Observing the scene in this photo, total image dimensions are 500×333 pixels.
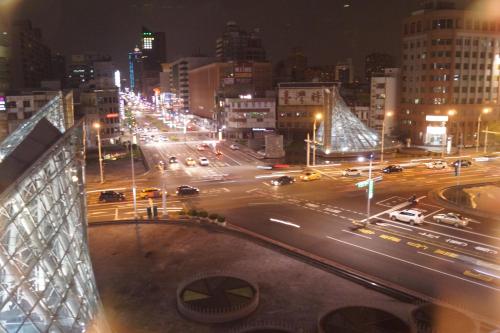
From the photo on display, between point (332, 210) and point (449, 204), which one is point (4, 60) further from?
point (449, 204)

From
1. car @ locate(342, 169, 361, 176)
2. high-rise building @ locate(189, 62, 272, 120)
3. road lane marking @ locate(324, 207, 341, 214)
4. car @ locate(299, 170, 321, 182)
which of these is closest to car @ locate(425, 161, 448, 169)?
car @ locate(342, 169, 361, 176)

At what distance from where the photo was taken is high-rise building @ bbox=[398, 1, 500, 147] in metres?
95.1

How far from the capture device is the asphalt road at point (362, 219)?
93.4 ft

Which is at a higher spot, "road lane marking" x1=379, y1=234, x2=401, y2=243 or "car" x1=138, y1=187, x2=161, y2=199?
"car" x1=138, y1=187, x2=161, y2=199

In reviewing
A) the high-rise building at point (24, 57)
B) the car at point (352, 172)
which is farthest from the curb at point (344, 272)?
the high-rise building at point (24, 57)

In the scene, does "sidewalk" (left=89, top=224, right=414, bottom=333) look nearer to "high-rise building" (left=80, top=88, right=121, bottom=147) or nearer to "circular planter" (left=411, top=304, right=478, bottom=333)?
"circular planter" (left=411, top=304, right=478, bottom=333)

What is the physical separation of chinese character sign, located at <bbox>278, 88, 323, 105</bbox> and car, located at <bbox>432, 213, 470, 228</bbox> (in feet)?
224

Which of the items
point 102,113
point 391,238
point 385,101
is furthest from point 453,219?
point 102,113

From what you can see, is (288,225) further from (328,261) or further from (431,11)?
(431,11)

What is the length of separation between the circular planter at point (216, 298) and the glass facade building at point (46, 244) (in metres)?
5.62

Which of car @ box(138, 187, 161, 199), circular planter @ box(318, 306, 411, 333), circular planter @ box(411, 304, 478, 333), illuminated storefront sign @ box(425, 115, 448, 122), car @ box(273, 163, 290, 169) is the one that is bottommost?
circular planter @ box(318, 306, 411, 333)

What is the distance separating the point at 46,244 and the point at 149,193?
36800 mm

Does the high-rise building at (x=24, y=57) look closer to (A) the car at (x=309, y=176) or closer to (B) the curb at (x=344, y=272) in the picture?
(A) the car at (x=309, y=176)

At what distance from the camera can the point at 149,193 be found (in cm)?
5138
